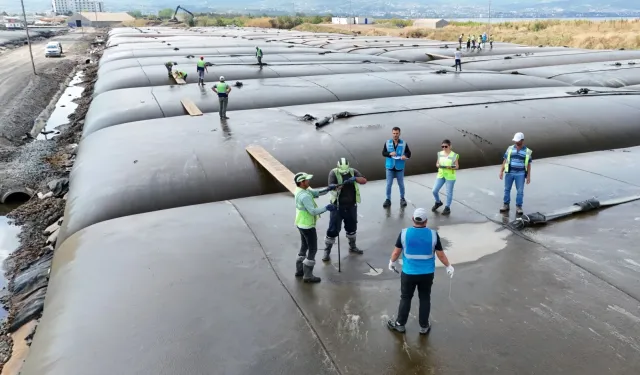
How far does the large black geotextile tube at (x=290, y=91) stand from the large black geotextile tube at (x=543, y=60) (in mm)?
5201

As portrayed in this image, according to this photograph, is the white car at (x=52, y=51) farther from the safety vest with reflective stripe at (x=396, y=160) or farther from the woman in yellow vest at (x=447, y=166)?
the woman in yellow vest at (x=447, y=166)

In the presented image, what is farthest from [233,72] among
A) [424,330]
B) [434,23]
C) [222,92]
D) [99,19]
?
[99,19]

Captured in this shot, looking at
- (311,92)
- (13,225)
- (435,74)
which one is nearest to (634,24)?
(435,74)

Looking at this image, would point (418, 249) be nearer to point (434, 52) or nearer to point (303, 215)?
point (303, 215)

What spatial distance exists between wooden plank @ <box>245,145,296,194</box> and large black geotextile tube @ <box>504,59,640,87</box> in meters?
16.7

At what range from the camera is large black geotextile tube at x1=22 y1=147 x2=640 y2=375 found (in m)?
5.34

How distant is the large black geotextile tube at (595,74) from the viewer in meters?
21.3

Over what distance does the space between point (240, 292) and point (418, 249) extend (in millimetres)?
2725

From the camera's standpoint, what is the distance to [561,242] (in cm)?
775

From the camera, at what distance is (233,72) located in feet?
80.0

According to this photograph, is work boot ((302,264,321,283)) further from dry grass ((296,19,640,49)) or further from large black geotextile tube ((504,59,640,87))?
dry grass ((296,19,640,49))

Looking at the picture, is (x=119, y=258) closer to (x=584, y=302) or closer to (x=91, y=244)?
(x=91, y=244)

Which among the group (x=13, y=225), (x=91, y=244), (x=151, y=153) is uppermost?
(x=151, y=153)

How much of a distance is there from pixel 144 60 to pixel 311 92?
15490 millimetres
